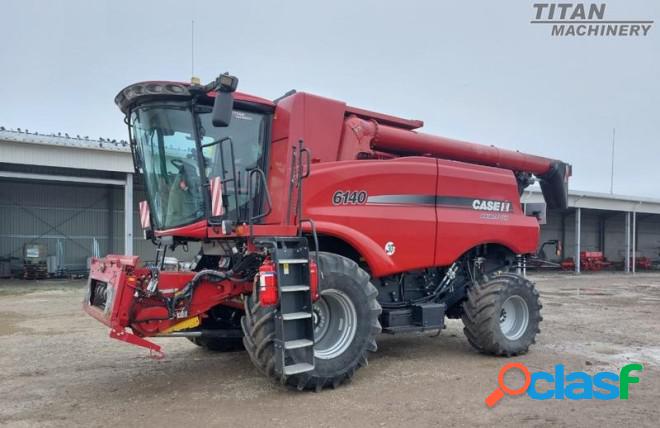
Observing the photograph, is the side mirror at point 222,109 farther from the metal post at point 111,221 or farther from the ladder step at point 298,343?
the metal post at point 111,221

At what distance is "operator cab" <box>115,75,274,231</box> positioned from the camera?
5410 mm

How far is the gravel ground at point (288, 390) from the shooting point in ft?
14.7

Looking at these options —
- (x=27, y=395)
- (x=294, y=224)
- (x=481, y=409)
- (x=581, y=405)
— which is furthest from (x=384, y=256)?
(x=27, y=395)

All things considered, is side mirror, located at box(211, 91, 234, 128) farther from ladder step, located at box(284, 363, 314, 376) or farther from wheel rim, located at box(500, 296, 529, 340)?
wheel rim, located at box(500, 296, 529, 340)

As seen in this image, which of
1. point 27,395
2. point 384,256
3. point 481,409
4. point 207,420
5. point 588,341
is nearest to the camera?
point 207,420

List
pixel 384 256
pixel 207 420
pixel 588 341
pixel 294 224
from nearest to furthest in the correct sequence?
pixel 207 420 < pixel 294 224 < pixel 384 256 < pixel 588 341

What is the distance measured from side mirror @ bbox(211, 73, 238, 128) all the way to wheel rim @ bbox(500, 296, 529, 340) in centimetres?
444

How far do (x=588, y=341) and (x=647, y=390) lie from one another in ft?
9.27

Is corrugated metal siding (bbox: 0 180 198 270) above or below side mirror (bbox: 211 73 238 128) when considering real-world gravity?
below

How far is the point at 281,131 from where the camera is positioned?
5871mm

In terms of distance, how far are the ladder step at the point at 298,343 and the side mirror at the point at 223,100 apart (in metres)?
2.03

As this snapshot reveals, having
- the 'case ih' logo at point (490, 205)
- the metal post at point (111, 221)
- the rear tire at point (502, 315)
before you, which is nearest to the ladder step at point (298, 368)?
the rear tire at point (502, 315)

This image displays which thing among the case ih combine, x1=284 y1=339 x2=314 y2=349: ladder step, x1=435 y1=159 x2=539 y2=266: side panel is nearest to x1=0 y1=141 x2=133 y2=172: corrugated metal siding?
the case ih combine

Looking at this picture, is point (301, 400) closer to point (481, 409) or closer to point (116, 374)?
point (481, 409)
